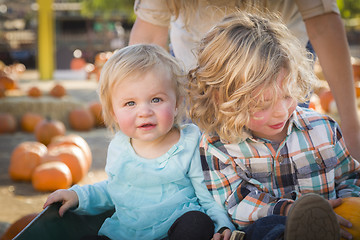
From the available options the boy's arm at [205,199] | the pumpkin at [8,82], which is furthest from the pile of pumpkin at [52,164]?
the pumpkin at [8,82]

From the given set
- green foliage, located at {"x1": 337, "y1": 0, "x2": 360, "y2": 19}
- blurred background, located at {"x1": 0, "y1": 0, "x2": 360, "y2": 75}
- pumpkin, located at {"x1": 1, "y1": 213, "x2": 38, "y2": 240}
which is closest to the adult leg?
pumpkin, located at {"x1": 1, "y1": 213, "x2": 38, "y2": 240}

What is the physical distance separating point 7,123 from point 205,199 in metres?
4.36

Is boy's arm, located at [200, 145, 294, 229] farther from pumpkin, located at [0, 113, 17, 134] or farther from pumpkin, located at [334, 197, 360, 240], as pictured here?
pumpkin, located at [0, 113, 17, 134]

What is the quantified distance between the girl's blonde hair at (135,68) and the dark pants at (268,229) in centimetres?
56

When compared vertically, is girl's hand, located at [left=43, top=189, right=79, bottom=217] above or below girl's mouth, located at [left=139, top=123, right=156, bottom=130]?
below

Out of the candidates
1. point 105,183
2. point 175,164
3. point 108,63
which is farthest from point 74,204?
point 108,63

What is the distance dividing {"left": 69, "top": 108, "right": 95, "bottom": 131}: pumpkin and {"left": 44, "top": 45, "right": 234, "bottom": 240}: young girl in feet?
13.0

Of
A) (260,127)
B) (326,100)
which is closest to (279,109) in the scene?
(260,127)

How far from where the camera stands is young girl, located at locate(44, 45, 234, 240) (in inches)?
60.9

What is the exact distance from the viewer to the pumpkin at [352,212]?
1286 mm

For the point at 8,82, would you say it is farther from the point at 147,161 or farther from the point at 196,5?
the point at 147,161

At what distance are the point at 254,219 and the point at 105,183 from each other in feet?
2.02

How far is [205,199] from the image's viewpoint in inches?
62.9

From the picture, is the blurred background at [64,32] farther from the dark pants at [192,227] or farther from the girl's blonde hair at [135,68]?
the dark pants at [192,227]
